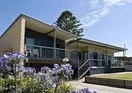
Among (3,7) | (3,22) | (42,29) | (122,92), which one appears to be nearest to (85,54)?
(42,29)

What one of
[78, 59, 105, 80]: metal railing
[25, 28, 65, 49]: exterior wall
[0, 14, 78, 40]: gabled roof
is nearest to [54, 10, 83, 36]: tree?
[25, 28, 65, 49]: exterior wall

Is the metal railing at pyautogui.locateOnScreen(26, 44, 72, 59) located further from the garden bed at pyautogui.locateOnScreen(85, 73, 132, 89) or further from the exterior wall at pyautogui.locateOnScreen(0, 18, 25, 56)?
the garden bed at pyautogui.locateOnScreen(85, 73, 132, 89)

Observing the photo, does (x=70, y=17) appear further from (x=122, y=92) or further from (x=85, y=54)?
(x=122, y=92)

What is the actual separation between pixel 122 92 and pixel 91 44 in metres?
13.4

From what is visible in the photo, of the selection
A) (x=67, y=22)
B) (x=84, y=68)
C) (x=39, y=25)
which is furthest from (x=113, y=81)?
(x=67, y=22)

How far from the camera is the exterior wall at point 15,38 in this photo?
1728cm

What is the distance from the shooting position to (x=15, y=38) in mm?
18359

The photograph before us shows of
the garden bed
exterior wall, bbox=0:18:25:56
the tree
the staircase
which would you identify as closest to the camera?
the garden bed

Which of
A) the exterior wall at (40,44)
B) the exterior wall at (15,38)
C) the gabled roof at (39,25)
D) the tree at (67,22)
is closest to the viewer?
the exterior wall at (15,38)

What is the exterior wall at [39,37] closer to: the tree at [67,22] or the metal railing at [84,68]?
the metal railing at [84,68]

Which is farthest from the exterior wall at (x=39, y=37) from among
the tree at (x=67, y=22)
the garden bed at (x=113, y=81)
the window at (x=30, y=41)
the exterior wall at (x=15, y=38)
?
the tree at (x=67, y=22)

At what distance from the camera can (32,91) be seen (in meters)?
5.38

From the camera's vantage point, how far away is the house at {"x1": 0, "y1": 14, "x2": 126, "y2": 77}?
1809 centimetres

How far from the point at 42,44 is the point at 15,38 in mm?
4604
